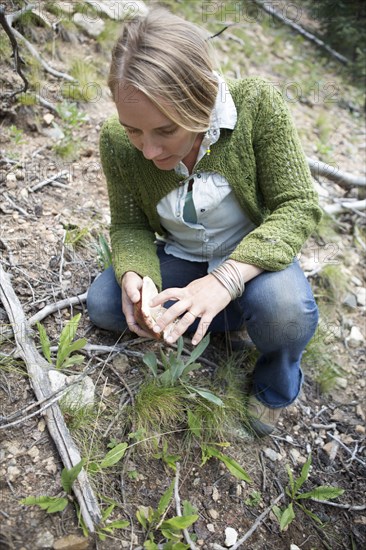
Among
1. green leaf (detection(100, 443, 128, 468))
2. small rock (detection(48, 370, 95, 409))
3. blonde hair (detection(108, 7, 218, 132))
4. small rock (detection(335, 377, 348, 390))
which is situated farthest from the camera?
small rock (detection(335, 377, 348, 390))

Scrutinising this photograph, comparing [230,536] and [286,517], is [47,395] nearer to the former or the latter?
[230,536]

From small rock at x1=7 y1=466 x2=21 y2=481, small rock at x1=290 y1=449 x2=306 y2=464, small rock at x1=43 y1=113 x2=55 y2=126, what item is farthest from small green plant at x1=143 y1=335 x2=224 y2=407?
small rock at x1=43 y1=113 x2=55 y2=126

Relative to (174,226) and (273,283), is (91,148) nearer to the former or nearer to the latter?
(174,226)

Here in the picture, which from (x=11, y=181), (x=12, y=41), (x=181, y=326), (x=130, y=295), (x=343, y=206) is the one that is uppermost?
(x=12, y=41)

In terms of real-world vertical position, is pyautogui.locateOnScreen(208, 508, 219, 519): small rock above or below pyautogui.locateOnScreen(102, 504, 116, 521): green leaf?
below

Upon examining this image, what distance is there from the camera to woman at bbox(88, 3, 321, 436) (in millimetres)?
1392

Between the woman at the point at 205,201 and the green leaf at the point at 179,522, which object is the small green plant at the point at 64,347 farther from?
the green leaf at the point at 179,522

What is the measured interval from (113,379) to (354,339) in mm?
1359

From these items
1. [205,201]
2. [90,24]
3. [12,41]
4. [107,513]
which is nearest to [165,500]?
[107,513]

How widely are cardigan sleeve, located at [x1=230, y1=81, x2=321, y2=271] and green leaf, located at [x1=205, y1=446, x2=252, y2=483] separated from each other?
0.64 metres

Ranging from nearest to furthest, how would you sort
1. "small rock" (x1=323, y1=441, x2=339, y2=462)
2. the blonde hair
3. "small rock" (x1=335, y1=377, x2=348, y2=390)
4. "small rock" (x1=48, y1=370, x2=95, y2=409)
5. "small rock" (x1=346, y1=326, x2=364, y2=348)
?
1. the blonde hair
2. "small rock" (x1=48, y1=370, x2=95, y2=409)
3. "small rock" (x1=323, y1=441, x2=339, y2=462)
4. "small rock" (x1=335, y1=377, x2=348, y2=390)
5. "small rock" (x1=346, y1=326, x2=364, y2=348)

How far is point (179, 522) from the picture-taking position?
4.54ft

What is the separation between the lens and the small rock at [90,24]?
3416 millimetres

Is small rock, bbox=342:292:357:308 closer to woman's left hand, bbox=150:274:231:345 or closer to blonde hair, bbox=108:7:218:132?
woman's left hand, bbox=150:274:231:345
